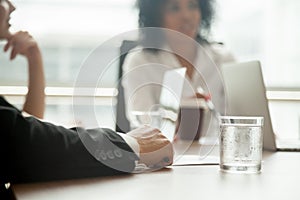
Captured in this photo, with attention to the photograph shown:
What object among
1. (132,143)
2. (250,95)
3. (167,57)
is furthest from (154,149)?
(167,57)

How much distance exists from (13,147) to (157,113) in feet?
2.61

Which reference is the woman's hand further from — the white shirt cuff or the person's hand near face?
the white shirt cuff

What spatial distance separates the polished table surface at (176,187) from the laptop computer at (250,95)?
481 millimetres

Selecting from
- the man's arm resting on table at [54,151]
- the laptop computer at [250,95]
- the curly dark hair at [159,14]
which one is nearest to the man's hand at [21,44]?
the man's arm resting on table at [54,151]

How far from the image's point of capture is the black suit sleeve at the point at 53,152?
727mm

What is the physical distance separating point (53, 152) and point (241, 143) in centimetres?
38

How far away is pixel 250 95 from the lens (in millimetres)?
1448

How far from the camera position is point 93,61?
0.94 meters

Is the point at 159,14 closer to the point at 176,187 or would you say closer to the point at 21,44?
the point at 21,44

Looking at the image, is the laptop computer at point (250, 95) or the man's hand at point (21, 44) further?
the laptop computer at point (250, 95)

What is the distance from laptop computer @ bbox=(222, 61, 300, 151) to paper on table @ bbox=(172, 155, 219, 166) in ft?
1.02

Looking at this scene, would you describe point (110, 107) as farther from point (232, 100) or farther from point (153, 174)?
point (232, 100)

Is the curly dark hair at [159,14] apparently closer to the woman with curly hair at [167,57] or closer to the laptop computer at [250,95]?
the woman with curly hair at [167,57]

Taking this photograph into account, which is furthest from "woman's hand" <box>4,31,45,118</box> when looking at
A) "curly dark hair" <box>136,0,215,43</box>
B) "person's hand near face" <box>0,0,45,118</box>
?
"curly dark hair" <box>136,0,215,43</box>
